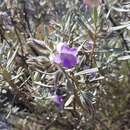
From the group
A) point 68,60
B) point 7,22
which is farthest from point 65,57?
point 7,22

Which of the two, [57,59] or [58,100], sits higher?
[57,59]

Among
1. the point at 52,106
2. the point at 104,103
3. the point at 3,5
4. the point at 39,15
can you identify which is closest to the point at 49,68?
the point at 52,106

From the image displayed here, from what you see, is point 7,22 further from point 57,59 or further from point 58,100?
point 57,59

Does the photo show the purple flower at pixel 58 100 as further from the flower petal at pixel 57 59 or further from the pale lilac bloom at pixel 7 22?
the pale lilac bloom at pixel 7 22

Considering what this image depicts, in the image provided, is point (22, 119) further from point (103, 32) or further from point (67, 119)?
point (103, 32)

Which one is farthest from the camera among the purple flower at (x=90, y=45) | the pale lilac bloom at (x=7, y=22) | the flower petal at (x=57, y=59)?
the pale lilac bloom at (x=7, y=22)

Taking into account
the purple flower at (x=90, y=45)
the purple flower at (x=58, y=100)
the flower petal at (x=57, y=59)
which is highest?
the flower petal at (x=57, y=59)

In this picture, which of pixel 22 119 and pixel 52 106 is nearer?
pixel 52 106

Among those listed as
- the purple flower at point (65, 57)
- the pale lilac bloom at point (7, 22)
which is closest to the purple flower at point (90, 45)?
the purple flower at point (65, 57)
